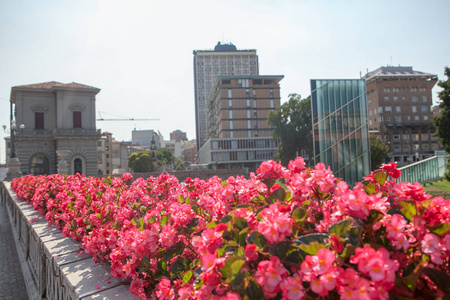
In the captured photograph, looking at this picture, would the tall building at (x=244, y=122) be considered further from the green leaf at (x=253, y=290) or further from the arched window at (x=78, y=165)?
the green leaf at (x=253, y=290)

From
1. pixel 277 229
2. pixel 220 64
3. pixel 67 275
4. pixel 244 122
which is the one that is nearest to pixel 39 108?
pixel 67 275

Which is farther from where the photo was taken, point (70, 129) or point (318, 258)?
point (70, 129)

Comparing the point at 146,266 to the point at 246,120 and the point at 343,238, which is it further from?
the point at 246,120

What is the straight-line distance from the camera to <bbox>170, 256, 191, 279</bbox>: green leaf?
179cm

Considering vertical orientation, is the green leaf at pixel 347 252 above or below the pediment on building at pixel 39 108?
below

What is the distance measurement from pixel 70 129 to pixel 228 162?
39403 mm

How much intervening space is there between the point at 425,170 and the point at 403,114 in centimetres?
5842

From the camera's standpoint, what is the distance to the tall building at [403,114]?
72125mm

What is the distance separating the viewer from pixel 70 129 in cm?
3553

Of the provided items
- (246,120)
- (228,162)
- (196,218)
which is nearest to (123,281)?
(196,218)

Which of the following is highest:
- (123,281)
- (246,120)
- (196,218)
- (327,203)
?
(246,120)

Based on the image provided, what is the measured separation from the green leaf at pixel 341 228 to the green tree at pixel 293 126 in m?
43.8

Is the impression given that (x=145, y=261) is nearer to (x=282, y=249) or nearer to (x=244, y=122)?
(x=282, y=249)

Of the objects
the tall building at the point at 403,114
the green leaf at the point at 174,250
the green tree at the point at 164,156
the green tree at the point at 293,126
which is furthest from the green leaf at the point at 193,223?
the green tree at the point at 164,156
